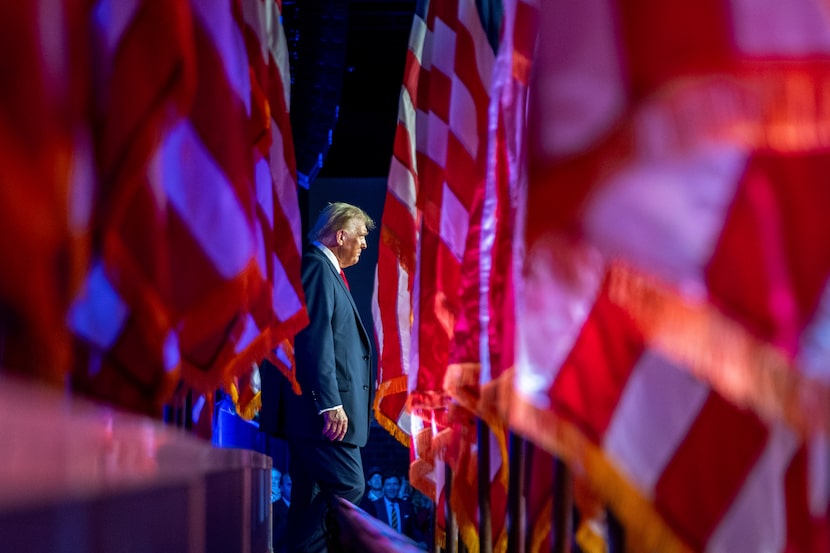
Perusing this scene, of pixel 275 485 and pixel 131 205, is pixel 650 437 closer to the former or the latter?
pixel 131 205

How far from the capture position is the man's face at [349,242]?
360cm

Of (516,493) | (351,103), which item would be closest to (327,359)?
(516,493)

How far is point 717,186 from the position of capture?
696mm

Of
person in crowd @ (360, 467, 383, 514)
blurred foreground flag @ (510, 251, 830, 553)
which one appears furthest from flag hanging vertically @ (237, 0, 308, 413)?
person in crowd @ (360, 467, 383, 514)

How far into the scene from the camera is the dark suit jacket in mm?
3285

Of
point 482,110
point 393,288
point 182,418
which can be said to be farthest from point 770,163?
point 393,288

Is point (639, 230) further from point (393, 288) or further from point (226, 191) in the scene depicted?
point (393, 288)

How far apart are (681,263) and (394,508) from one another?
5478 mm

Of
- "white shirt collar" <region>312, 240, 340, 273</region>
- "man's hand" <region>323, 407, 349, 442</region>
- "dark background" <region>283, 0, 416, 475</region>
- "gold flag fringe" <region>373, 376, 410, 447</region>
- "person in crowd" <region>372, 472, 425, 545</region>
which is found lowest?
"person in crowd" <region>372, 472, 425, 545</region>

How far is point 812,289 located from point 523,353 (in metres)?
0.25

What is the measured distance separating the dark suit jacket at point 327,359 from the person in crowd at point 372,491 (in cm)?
277

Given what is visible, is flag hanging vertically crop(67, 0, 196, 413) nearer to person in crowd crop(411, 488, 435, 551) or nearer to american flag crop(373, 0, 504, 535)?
american flag crop(373, 0, 504, 535)

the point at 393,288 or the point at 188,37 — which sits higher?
the point at 188,37

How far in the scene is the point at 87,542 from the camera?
31.2 inches
